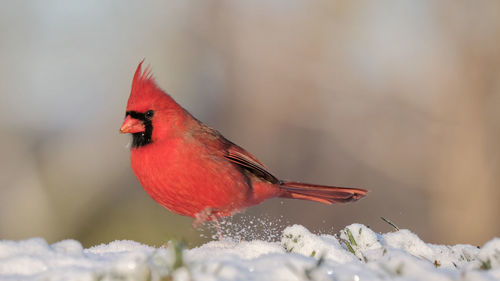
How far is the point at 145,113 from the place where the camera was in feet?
8.55

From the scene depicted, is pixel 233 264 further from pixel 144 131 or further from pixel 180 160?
pixel 144 131

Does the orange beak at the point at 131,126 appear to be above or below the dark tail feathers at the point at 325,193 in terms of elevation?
above

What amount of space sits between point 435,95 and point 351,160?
105 cm

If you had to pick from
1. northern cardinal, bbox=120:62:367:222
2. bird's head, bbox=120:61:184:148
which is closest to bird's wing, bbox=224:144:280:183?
northern cardinal, bbox=120:62:367:222

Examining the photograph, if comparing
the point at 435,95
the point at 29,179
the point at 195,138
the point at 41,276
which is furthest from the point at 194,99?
the point at 41,276

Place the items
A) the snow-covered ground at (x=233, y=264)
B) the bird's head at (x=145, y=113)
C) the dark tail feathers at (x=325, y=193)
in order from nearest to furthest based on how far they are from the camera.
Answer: the snow-covered ground at (x=233, y=264)
the bird's head at (x=145, y=113)
the dark tail feathers at (x=325, y=193)

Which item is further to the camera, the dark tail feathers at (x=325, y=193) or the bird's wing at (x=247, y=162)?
the dark tail feathers at (x=325, y=193)

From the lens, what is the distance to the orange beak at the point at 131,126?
2557 millimetres

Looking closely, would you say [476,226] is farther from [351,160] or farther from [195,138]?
[195,138]

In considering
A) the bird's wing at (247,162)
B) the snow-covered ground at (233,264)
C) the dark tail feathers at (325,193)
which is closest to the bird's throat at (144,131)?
the bird's wing at (247,162)

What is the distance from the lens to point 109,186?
15.3 feet

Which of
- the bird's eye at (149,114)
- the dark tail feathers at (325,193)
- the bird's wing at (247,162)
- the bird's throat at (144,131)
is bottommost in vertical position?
the dark tail feathers at (325,193)

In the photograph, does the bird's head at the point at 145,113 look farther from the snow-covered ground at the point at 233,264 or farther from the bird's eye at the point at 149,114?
the snow-covered ground at the point at 233,264

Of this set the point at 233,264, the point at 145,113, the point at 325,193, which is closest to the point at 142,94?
the point at 145,113
